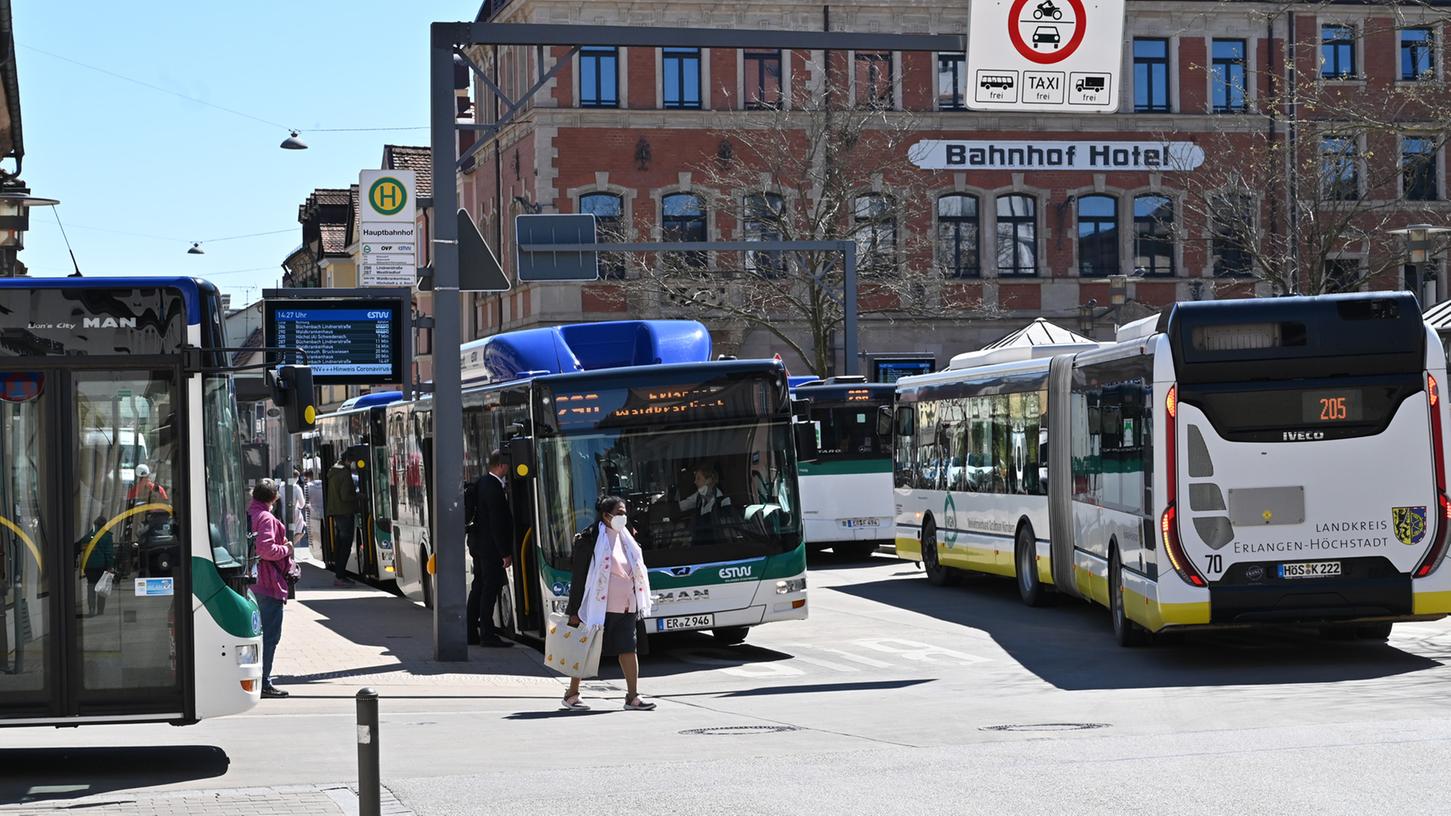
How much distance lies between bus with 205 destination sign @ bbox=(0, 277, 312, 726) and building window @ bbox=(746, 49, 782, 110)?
131 feet

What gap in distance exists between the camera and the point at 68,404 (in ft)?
38.6

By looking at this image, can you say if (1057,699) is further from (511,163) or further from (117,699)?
(511,163)

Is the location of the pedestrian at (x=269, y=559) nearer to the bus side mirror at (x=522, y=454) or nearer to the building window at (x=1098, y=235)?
the bus side mirror at (x=522, y=454)

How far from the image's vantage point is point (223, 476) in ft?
40.2

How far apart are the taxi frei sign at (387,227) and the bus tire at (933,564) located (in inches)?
292

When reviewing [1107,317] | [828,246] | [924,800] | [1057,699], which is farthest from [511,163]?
[924,800]

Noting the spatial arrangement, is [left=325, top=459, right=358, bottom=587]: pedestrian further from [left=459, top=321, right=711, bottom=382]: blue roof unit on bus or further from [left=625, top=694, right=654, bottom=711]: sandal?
[left=625, top=694, right=654, bottom=711]: sandal

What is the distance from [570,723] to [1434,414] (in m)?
7.28

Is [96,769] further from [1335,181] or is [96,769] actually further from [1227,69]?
[1227,69]

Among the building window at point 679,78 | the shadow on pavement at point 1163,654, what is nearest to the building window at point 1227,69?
the building window at point 679,78

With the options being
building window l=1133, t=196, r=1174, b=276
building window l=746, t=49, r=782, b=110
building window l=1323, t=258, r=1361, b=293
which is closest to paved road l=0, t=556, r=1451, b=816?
building window l=1323, t=258, r=1361, b=293

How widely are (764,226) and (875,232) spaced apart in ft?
11.2

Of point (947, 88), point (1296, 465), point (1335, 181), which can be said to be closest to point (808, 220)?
point (947, 88)

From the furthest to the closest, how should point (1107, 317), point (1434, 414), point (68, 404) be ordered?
point (1107, 317)
point (1434, 414)
point (68, 404)
